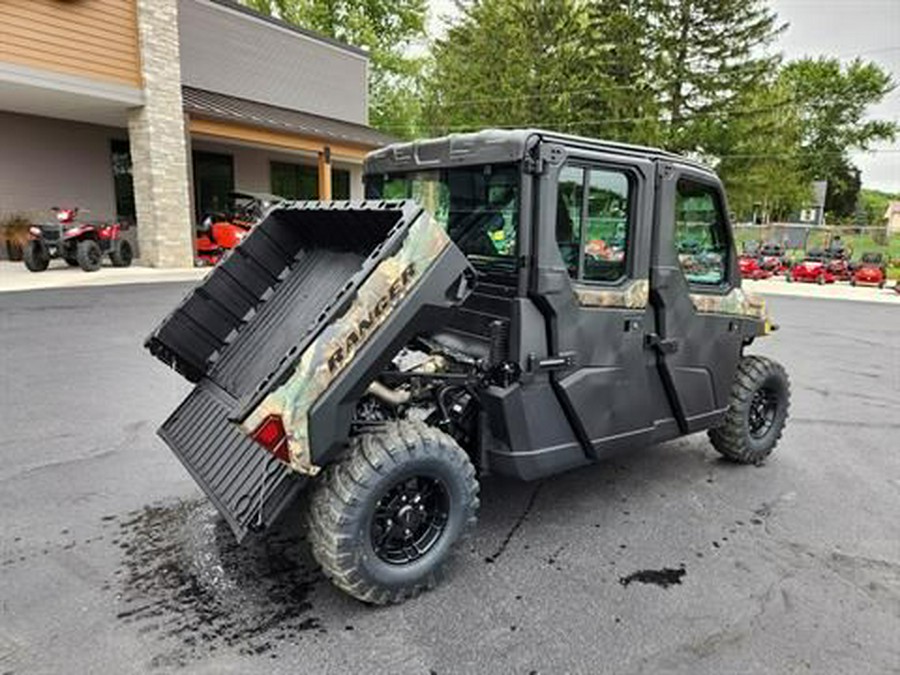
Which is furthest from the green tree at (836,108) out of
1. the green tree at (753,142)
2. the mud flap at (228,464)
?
the mud flap at (228,464)

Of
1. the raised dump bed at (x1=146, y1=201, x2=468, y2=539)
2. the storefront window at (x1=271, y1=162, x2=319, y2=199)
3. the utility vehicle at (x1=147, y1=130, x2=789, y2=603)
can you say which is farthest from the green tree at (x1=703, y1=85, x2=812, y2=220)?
the raised dump bed at (x1=146, y1=201, x2=468, y2=539)

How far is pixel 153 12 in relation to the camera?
13.7 metres

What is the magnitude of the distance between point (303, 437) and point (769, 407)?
12.4ft

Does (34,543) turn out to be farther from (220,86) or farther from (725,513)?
(220,86)

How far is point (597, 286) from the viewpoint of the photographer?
3.32 m

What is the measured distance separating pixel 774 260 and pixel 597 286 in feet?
78.2

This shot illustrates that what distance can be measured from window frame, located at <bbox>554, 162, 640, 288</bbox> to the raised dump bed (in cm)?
80

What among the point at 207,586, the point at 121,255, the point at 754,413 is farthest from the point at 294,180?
the point at 207,586

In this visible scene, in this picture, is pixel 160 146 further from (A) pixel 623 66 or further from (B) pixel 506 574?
(A) pixel 623 66

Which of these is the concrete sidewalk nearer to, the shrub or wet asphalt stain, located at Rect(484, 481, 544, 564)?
the shrub

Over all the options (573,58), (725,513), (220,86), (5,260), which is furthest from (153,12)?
(573,58)

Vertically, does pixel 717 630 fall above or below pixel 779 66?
below

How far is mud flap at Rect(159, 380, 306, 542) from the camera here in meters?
2.65

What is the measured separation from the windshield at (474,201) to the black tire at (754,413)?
2.19 m
